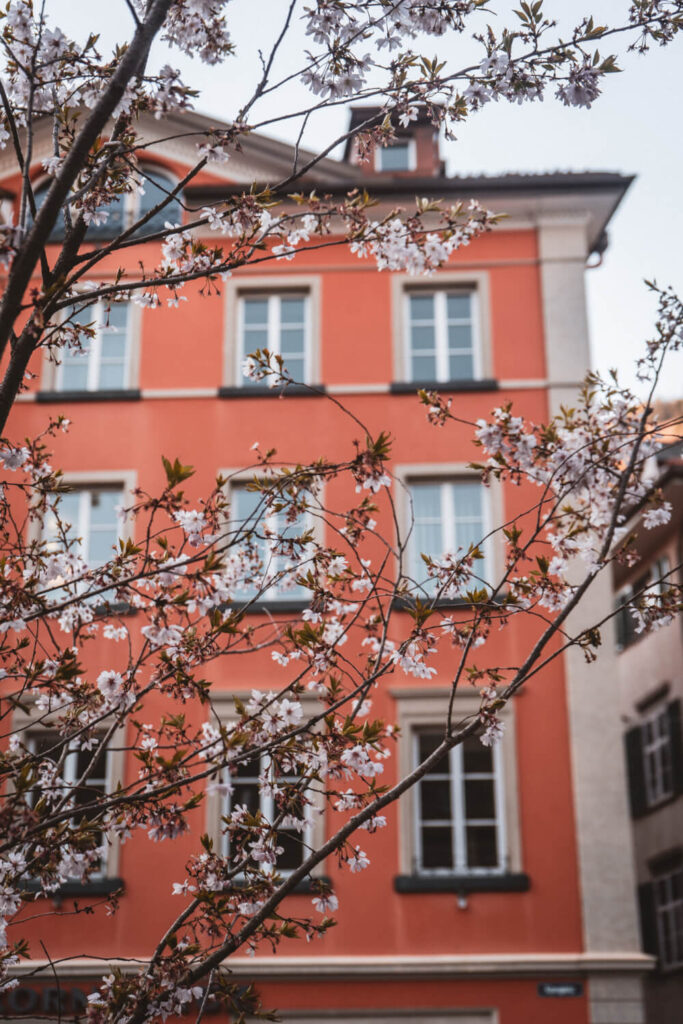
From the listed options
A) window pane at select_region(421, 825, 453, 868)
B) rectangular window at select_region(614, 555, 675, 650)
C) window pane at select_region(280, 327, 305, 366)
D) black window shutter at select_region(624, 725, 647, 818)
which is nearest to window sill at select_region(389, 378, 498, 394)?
window pane at select_region(280, 327, 305, 366)

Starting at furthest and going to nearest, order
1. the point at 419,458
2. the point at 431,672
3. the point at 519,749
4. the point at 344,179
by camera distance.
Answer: the point at 344,179
the point at 419,458
the point at 519,749
the point at 431,672

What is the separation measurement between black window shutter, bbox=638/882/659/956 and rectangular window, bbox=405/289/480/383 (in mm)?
11987

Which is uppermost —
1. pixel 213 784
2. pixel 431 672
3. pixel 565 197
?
pixel 565 197

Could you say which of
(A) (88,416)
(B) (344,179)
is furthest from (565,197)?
(A) (88,416)

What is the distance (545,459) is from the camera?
286 inches

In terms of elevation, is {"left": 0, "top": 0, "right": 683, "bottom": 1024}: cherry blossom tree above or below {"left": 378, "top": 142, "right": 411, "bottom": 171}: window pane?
below

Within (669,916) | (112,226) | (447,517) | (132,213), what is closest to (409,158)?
(132,213)

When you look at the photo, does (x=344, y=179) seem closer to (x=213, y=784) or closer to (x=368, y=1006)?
(x=368, y=1006)

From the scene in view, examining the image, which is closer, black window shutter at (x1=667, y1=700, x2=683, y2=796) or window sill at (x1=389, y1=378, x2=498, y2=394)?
window sill at (x1=389, y1=378, x2=498, y2=394)

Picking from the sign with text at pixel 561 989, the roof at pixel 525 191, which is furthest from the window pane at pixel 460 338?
the sign with text at pixel 561 989

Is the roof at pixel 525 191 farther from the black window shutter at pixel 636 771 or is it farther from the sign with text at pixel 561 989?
the black window shutter at pixel 636 771

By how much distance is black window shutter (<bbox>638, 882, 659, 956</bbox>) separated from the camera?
23.2 metres

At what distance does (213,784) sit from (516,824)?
9.39m

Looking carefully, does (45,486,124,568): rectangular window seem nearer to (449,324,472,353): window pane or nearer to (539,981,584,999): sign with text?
(449,324,472,353): window pane
